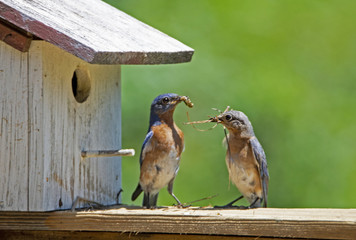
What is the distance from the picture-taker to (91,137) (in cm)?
568

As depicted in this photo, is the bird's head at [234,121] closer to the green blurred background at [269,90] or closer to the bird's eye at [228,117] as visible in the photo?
the bird's eye at [228,117]

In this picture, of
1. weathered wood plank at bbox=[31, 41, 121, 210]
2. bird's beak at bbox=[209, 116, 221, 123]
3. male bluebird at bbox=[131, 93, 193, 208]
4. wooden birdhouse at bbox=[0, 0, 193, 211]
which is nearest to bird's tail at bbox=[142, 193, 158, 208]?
male bluebird at bbox=[131, 93, 193, 208]

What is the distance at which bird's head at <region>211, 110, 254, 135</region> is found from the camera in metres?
5.70

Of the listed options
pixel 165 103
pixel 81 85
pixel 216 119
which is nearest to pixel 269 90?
pixel 165 103

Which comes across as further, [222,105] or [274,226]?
[222,105]

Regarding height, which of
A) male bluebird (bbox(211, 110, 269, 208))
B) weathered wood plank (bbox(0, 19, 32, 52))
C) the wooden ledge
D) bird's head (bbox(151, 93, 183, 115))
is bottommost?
the wooden ledge

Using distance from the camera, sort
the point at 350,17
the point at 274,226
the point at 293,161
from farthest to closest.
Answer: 1. the point at 350,17
2. the point at 293,161
3. the point at 274,226

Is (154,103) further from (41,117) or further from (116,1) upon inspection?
(116,1)

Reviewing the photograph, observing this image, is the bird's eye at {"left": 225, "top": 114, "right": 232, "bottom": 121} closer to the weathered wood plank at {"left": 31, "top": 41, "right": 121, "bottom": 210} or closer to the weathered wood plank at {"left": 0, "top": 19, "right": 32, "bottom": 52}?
the weathered wood plank at {"left": 31, "top": 41, "right": 121, "bottom": 210}

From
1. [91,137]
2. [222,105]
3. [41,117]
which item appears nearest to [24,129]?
[41,117]

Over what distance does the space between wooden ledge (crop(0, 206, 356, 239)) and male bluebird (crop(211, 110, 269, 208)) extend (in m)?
0.54

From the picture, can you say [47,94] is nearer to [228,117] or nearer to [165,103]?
[165,103]

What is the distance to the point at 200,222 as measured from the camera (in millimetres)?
4887

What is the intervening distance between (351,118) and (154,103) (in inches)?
148
